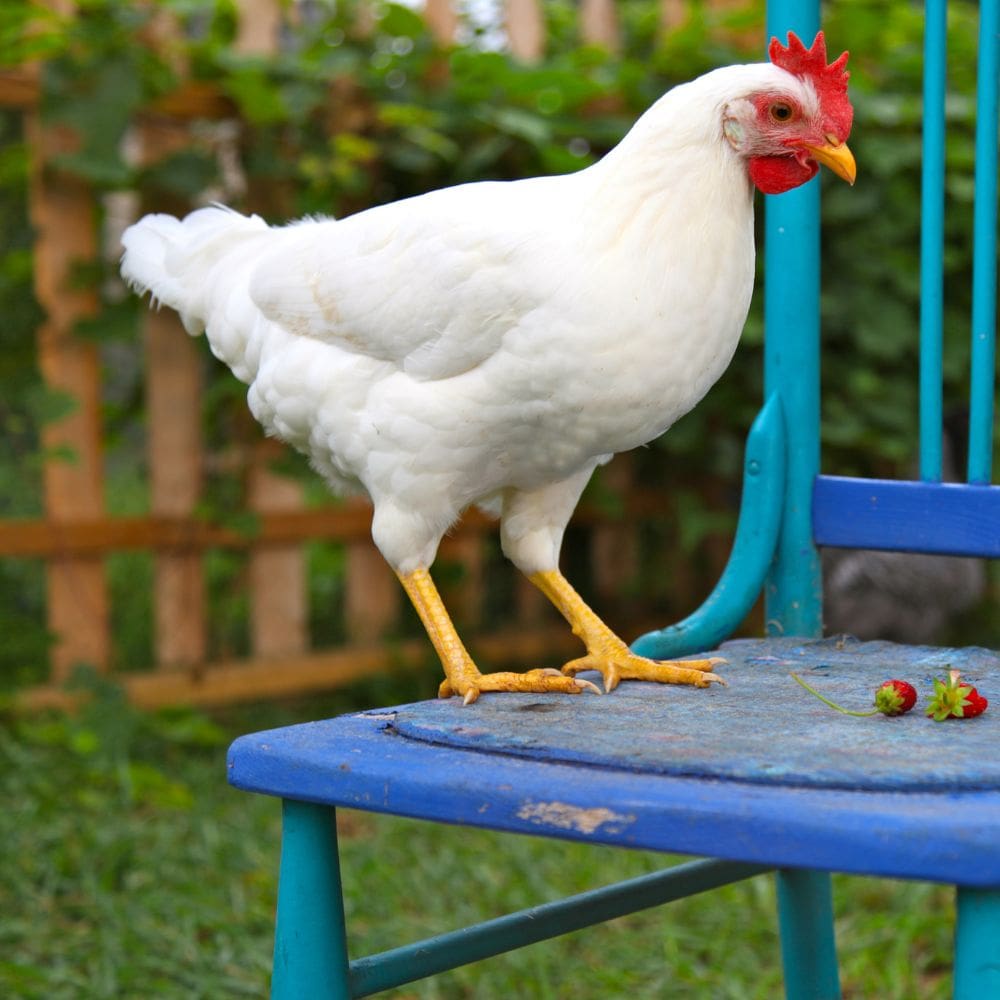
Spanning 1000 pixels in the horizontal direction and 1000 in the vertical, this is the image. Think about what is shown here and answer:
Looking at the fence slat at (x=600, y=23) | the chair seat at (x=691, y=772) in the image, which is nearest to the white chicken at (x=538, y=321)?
the chair seat at (x=691, y=772)

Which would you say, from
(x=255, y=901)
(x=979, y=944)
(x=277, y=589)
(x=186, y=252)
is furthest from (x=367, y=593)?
(x=979, y=944)

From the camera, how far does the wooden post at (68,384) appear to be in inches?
110

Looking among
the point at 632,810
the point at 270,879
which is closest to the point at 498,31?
the point at 270,879

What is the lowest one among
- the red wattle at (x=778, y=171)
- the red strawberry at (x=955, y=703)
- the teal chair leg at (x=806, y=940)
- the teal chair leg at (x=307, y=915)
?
the teal chair leg at (x=806, y=940)

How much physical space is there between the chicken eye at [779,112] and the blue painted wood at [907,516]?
16.4 inches

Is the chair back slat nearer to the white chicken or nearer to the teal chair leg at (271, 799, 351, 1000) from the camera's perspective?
the white chicken

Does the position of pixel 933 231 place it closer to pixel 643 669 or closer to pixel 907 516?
pixel 907 516

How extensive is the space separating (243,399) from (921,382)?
176 centimetres

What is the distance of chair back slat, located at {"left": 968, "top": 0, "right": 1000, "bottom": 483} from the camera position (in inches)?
57.7

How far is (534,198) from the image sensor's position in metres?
1.29

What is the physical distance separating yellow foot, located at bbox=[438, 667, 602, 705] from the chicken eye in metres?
0.51

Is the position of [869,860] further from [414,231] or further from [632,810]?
[414,231]

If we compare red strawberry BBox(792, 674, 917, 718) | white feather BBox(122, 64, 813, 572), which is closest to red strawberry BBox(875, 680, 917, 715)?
red strawberry BBox(792, 674, 917, 718)

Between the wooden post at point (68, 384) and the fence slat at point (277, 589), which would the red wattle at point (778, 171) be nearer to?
the wooden post at point (68, 384)
